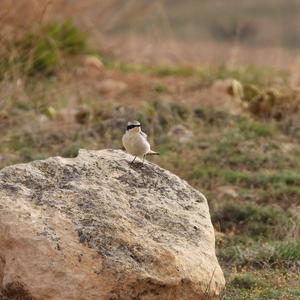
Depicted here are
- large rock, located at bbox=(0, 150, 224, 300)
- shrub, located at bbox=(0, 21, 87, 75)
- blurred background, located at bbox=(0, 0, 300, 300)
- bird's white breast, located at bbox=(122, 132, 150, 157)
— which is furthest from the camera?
shrub, located at bbox=(0, 21, 87, 75)

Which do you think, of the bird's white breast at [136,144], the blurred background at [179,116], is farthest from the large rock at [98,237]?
the blurred background at [179,116]

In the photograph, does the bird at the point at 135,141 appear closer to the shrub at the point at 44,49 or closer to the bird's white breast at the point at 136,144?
the bird's white breast at the point at 136,144

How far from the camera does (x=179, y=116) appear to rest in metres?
9.91

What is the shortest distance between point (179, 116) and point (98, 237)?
5.30 meters

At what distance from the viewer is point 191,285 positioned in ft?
15.5

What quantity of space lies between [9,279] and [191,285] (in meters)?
0.99

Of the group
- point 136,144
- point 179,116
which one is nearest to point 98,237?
point 136,144

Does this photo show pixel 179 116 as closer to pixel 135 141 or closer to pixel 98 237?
pixel 135 141

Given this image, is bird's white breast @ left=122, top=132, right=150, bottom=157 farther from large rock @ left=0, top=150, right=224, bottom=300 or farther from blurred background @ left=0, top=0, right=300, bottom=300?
blurred background @ left=0, top=0, right=300, bottom=300

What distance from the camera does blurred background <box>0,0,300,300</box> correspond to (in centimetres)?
731

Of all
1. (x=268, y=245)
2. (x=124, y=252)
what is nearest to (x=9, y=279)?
(x=124, y=252)

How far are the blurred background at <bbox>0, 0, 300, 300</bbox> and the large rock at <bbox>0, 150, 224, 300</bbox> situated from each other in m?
0.92

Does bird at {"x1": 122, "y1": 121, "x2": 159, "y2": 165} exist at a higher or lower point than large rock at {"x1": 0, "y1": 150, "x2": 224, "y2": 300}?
higher

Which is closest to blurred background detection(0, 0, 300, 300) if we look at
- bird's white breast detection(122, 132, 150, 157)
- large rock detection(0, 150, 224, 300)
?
large rock detection(0, 150, 224, 300)
